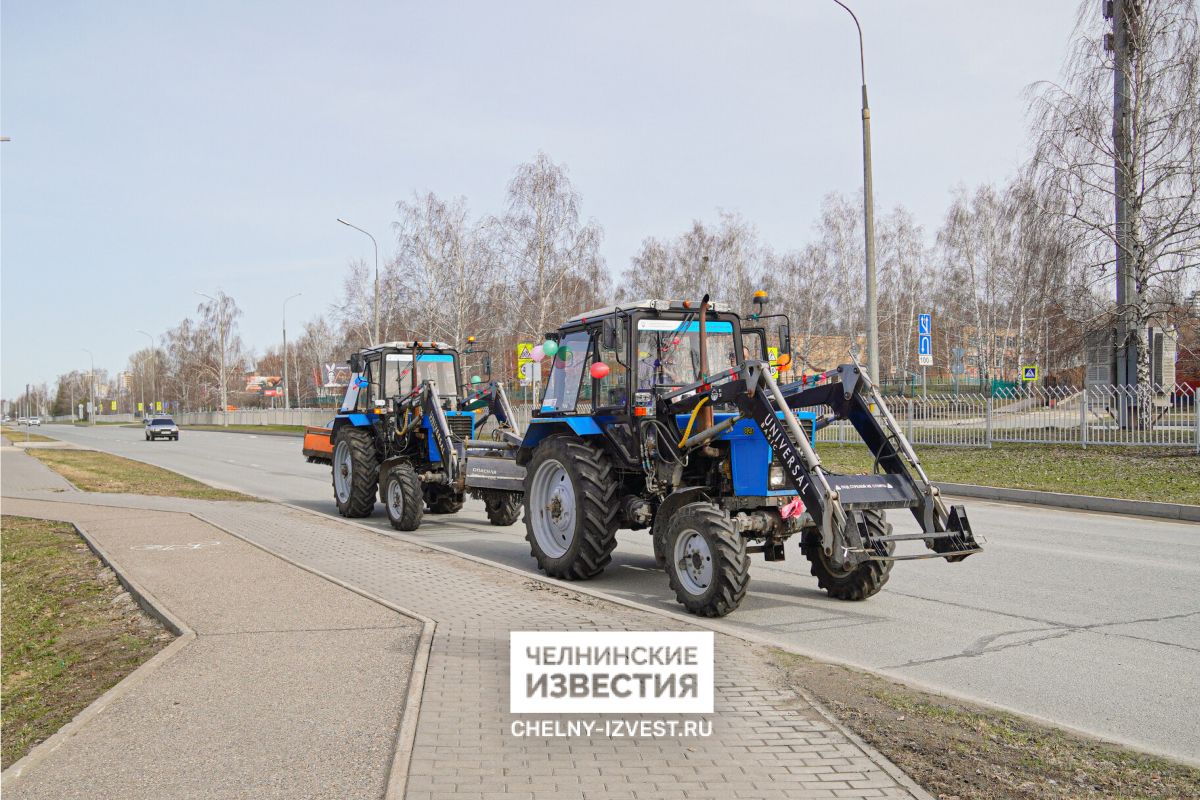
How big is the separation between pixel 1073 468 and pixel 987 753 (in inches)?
649

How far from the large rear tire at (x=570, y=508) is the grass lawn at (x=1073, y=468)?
6.29 metres

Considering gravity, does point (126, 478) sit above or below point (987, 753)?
below

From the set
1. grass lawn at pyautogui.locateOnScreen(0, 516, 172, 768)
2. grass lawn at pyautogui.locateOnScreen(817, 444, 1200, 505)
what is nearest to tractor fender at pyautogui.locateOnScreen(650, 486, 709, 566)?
grass lawn at pyautogui.locateOnScreen(0, 516, 172, 768)

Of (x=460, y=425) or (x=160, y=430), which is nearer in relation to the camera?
(x=460, y=425)

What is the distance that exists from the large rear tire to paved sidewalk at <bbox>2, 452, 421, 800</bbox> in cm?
205

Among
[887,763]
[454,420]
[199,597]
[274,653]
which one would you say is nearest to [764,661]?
[887,763]

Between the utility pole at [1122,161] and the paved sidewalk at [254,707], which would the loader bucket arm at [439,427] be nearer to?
the paved sidewalk at [254,707]

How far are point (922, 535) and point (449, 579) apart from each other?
428 cm

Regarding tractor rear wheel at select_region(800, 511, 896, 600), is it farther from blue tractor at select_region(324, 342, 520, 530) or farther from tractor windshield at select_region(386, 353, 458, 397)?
tractor windshield at select_region(386, 353, 458, 397)

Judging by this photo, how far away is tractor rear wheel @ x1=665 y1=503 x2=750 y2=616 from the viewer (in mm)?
7082

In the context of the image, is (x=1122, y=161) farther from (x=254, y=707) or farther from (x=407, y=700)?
(x=254, y=707)

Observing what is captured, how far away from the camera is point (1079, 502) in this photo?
15.3 metres

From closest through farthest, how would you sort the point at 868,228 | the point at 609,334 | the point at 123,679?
the point at 123,679 → the point at 609,334 → the point at 868,228

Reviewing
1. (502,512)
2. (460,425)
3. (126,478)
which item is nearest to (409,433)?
(460,425)
